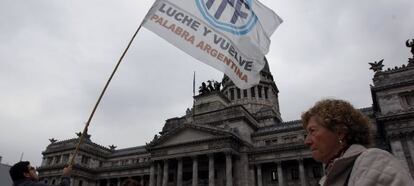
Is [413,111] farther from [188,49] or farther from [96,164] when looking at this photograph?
[96,164]

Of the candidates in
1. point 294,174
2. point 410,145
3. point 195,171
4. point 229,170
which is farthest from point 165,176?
point 410,145

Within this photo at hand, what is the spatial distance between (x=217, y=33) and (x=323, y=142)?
925cm

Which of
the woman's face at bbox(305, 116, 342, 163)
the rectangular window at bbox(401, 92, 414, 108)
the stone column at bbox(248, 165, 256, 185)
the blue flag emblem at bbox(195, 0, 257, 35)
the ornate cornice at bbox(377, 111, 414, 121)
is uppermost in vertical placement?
the rectangular window at bbox(401, 92, 414, 108)

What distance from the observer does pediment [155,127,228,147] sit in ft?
143

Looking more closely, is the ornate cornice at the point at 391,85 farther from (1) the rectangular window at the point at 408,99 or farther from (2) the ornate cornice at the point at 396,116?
(2) the ornate cornice at the point at 396,116

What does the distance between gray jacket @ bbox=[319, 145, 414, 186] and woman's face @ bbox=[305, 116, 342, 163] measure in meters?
0.62

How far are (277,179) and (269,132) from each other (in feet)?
23.1

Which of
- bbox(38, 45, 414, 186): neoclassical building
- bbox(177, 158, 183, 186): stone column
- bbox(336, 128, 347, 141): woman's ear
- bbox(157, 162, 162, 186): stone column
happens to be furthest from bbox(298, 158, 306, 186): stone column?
bbox(336, 128, 347, 141): woman's ear

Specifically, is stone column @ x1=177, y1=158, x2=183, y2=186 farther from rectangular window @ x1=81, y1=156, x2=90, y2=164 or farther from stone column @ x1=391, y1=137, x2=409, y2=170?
stone column @ x1=391, y1=137, x2=409, y2=170

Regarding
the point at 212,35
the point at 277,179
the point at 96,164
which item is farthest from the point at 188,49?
the point at 96,164

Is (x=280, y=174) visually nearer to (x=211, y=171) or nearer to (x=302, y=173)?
(x=302, y=173)

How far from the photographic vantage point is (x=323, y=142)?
10.5ft

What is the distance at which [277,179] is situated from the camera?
4300 cm

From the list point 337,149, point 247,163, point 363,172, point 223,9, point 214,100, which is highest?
point 214,100
